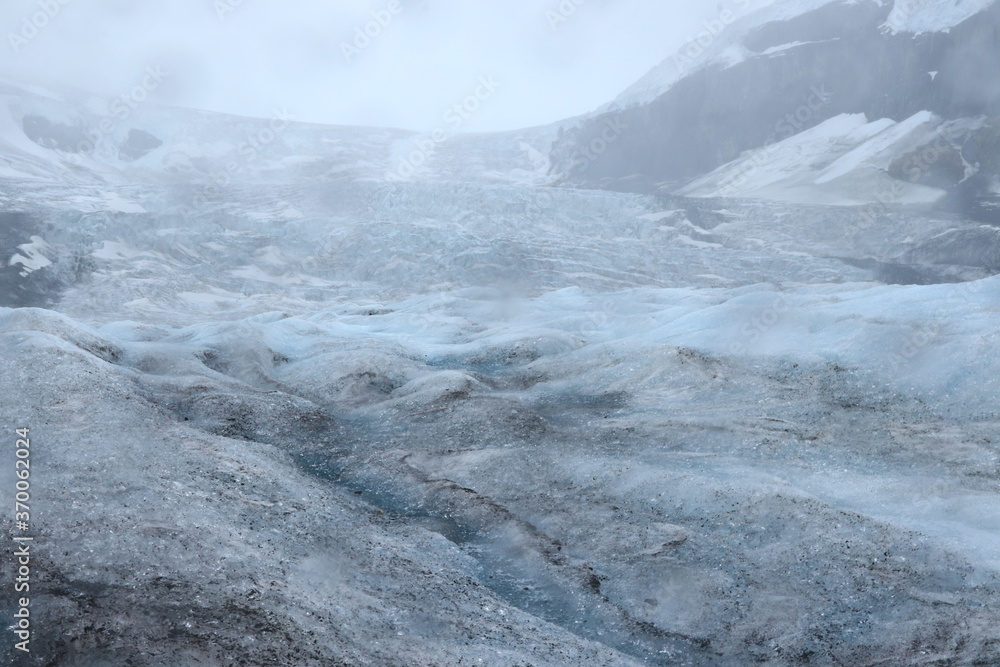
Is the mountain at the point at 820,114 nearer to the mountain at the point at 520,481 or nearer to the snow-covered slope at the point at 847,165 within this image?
the snow-covered slope at the point at 847,165

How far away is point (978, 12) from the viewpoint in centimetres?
6512

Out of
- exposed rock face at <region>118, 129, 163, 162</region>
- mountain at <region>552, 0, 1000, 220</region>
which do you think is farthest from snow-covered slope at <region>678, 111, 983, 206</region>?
exposed rock face at <region>118, 129, 163, 162</region>

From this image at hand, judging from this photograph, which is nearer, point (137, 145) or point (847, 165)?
point (847, 165)

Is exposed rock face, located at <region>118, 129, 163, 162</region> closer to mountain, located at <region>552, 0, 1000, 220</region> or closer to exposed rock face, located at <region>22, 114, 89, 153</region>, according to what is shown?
exposed rock face, located at <region>22, 114, 89, 153</region>

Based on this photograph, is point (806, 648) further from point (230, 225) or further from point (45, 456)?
point (230, 225)

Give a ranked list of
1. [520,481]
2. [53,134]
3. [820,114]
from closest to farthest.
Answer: [520,481], [53,134], [820,114]

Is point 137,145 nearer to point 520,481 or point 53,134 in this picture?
point 53,134

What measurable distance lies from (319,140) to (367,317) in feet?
155

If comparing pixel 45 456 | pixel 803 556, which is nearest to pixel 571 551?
pixel 803 556

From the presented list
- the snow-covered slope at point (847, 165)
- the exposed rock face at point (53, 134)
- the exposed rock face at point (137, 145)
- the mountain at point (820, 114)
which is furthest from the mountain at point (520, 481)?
the mountain at point (820, 114)

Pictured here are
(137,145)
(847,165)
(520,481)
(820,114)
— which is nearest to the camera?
A: (520,481)

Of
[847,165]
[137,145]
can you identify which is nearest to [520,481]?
[847,165]

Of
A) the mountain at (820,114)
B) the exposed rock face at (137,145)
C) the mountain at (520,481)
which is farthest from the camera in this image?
the exposed rock face at (137,145)

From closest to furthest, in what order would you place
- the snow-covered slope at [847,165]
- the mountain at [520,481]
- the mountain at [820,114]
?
the mountain at [520,481]
the snow-covered slope at [847,165]
the mountain at [820,114]
